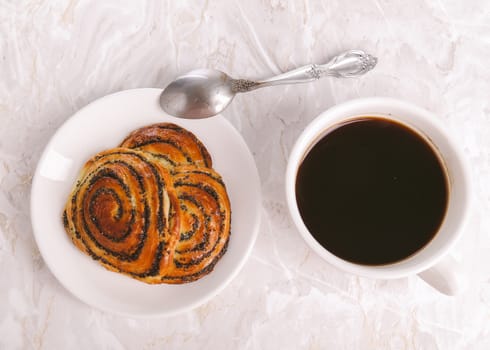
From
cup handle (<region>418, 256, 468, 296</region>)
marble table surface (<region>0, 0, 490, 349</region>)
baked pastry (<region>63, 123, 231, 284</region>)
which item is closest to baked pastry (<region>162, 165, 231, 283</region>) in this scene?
baked pastry (<region>63, 123, 231, 284</region>)

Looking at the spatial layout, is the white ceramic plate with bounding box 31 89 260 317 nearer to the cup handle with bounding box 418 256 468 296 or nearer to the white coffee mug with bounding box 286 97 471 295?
the white coffee mug with bounding box 286 97 471 295

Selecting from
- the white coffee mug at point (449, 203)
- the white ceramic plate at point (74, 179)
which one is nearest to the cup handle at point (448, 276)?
the white coffee mug at point (449, 203)

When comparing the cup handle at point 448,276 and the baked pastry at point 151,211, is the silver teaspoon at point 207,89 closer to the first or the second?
the baked pastry at point 151,211

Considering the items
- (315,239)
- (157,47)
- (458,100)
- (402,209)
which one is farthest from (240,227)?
(458,100)

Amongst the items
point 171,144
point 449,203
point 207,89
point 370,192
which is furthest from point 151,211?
point 449,203

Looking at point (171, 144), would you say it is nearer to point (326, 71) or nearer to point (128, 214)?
point (128, 214)

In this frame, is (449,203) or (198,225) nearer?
(449,203)
